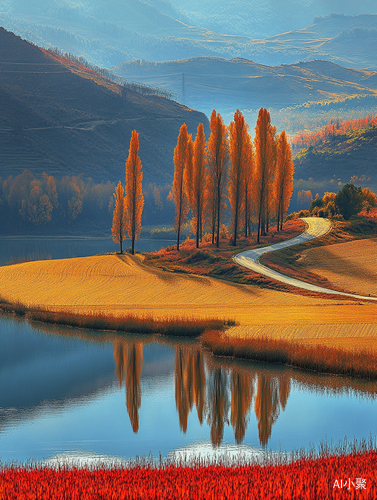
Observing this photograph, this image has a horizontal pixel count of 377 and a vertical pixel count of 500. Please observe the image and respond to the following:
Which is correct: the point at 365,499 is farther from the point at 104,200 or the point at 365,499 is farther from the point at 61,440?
the point at 104,200

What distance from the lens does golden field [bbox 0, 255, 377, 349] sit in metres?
30.2

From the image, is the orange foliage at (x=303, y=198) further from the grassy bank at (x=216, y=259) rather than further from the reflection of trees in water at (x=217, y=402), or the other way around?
the reflection of trees in water at (x=217, y=402)

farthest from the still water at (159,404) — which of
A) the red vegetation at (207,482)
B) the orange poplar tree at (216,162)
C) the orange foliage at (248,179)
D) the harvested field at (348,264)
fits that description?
the orange foliage at (248,179)

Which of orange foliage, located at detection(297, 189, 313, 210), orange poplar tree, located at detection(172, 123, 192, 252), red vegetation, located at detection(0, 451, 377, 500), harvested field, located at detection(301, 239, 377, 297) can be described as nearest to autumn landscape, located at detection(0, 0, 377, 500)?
red vegetation, located at detection(0, 451, 377, 500)

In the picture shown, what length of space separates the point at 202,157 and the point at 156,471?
173 ft

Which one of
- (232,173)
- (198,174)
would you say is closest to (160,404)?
(232,173)

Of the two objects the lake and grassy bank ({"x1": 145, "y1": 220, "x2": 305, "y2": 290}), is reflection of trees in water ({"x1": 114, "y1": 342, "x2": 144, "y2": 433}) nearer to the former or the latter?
the lake

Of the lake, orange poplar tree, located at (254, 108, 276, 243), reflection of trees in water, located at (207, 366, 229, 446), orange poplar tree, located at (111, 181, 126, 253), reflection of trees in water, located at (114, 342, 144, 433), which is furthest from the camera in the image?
orange poplar tree, located at (111, 181, 126, 253)

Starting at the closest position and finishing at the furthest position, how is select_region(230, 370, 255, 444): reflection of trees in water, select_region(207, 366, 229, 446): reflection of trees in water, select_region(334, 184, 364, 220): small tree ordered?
select_region(207, 366, 229, 446): reflection of trees in water, select_region(230, 370, 255, 444): reflection of trees in water, select_region(334, 184, 364, 220): small tree

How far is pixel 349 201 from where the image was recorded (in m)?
75.0

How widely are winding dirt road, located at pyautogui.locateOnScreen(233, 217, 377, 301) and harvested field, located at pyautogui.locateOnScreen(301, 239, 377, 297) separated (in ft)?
Answer: 7.12

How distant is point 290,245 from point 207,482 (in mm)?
51264

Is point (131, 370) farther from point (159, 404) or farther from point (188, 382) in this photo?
point (159, 404)

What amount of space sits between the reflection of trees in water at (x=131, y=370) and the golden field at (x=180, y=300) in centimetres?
518
